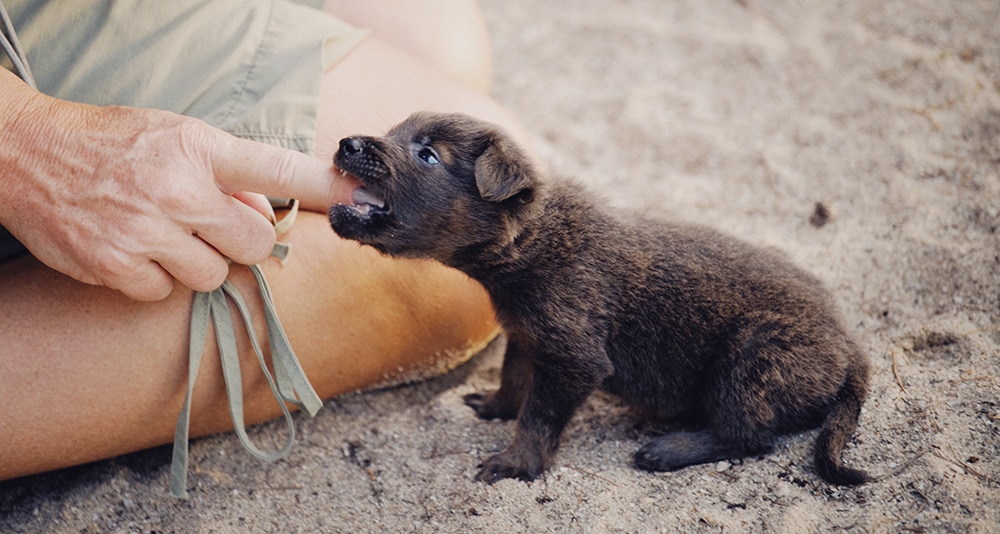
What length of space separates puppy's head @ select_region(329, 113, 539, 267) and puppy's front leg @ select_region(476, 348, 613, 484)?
1.82 feet

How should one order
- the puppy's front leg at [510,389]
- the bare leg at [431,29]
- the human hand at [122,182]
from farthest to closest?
the bare leg at [431,29] < the puppy's front leg at [510,389] < the human hand at [122,182]

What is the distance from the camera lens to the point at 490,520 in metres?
2.90

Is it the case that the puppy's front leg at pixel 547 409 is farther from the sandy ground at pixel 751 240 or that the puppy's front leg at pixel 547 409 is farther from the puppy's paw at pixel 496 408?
the puppy's paw at pixel 496 408

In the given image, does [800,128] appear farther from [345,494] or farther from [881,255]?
[345,494]

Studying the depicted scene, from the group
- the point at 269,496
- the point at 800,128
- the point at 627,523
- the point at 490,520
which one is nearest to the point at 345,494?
the point at 269,496

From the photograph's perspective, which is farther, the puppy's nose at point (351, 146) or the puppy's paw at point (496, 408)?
the puppy's paw at point (496, 408)

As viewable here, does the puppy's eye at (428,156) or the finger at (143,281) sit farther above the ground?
the puppy's eye at (428,156)

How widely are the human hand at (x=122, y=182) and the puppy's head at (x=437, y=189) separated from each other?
0.22m

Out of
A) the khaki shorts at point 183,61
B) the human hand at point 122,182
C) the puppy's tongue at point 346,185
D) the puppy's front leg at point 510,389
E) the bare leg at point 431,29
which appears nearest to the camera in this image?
the human hand at point 122,182

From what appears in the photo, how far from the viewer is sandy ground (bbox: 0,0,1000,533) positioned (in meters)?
2.90

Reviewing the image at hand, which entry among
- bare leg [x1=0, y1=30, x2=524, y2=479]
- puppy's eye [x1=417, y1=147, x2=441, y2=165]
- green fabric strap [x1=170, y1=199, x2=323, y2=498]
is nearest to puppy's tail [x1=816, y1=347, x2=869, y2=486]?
bare leg [x1=0, y1=30, x2=524, y2=479]

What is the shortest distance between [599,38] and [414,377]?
11.6 feet

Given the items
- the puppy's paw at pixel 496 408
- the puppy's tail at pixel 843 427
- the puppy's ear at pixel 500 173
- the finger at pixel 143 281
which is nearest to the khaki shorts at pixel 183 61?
the finger at pixel 143 281

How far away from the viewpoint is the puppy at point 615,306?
9.73ft
